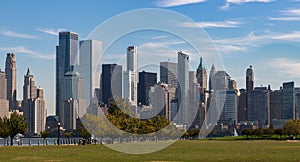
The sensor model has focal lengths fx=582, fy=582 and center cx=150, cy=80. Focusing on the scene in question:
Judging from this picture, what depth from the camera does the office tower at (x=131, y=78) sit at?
177 ft

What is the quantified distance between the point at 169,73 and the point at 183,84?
23.0ft

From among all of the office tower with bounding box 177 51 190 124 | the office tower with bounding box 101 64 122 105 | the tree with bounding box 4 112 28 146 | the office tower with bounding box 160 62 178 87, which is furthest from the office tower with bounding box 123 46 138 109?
the tree with bounding box 4 112 28 146

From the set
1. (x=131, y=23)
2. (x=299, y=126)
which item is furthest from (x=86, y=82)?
(x=299, y=126)

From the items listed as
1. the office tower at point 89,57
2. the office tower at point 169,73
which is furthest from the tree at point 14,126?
the office tower at point 89,57

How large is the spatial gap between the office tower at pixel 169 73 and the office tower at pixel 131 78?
3.27m

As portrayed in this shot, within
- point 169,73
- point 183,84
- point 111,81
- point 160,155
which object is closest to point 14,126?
point 111,81

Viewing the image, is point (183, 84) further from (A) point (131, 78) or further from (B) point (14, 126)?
(B) point (14, 126)

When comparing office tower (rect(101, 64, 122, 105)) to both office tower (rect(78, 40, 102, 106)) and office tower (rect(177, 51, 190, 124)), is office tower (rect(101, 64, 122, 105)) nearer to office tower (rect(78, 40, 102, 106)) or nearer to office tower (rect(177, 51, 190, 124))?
office tower (rect(78, 40, 102, 106))

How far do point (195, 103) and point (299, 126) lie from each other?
66.0 meters

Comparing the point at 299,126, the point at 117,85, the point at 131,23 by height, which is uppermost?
the point at 131,23

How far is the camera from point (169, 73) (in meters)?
70.9

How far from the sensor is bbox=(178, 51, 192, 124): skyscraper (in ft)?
182

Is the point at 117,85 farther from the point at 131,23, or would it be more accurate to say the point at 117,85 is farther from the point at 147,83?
the point at 131,23

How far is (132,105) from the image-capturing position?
8181cm
